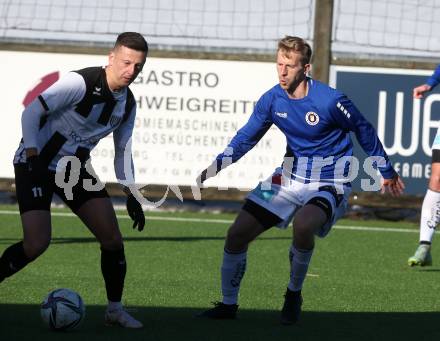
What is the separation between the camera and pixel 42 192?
23.9 feet

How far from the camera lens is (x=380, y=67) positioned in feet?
52.3

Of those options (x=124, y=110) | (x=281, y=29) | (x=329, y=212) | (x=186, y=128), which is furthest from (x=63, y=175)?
(x=281, y=29)

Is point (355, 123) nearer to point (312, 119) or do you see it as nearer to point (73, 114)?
point (312, 119)

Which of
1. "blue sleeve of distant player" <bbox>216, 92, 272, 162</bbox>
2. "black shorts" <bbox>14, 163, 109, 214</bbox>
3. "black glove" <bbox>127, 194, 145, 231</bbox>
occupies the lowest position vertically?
"black glove" <bbox>127, 194, 145, 231</bbox>

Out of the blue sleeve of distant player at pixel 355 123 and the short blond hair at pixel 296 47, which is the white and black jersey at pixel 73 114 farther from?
the blue sleeve of distant player at pixel 355 123

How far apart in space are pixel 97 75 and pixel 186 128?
342 inches

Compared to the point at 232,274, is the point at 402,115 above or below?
above

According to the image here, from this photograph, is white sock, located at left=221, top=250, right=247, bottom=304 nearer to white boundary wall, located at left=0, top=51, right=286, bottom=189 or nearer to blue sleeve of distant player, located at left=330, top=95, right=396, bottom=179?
blue sleeve of distant player, located at left=330, top=95, right=396, bottom=179

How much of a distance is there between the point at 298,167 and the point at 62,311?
1897mm

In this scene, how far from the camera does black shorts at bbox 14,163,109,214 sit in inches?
Result: 286

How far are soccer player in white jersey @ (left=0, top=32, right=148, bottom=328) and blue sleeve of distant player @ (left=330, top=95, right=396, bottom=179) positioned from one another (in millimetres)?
1401

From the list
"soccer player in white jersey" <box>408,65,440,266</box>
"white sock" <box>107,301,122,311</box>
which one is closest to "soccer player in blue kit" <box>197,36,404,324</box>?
"white sock" <box>107,301,122,311</box>

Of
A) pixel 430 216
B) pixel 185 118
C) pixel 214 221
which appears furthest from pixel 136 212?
pixel 185 118

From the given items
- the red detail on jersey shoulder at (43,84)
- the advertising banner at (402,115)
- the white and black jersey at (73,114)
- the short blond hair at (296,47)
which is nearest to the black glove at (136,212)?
the white and black jersey at (73,114)
